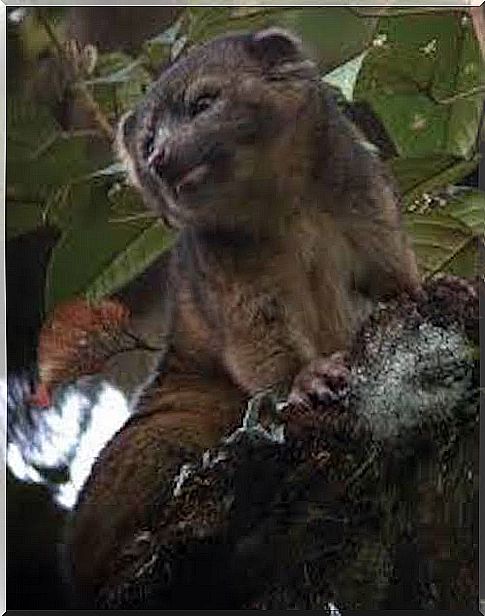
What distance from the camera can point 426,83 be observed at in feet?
6.45

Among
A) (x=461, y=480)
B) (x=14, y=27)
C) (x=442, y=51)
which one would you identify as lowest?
(x=461, y=480)

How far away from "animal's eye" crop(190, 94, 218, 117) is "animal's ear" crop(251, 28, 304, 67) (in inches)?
4.3

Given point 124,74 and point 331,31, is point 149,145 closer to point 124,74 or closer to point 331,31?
point 124,74

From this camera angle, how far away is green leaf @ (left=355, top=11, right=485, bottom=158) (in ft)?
6.40

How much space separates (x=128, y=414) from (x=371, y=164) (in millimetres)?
588

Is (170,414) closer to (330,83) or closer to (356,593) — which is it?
(356,593)

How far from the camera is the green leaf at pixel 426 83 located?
1949 millimetres

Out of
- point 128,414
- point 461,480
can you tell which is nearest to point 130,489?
point 128,414

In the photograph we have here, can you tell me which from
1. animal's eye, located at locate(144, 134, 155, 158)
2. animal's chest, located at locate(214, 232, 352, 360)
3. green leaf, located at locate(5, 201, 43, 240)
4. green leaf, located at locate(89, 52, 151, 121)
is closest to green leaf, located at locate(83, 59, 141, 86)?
green leaf, located at locate(89, 52, 151, 121)

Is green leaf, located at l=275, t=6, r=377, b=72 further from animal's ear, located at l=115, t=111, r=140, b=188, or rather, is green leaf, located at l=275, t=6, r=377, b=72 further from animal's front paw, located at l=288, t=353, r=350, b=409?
animal's front paw, located at l=288, t=353, r=350, b=409

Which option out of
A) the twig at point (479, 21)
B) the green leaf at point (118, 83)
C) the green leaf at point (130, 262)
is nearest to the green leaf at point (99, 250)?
the green leaf at point (130, 262)

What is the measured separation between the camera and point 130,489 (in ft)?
6.37

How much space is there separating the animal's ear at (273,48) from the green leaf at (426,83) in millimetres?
122

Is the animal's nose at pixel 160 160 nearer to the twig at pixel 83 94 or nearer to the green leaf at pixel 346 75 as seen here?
the twig at pixel 83 94
